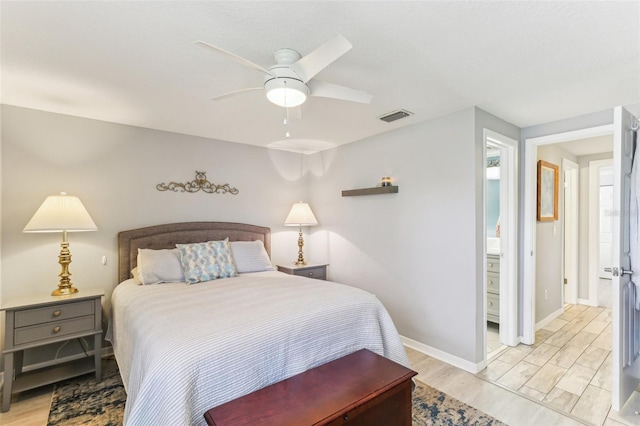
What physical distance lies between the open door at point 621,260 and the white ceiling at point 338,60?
47cm

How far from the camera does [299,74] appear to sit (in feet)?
5.37

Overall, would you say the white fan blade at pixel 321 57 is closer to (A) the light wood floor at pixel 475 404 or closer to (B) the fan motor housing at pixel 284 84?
(B) the fan motor housing at pixel 284 84

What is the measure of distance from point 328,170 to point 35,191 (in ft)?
10.5

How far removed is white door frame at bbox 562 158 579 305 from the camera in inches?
177

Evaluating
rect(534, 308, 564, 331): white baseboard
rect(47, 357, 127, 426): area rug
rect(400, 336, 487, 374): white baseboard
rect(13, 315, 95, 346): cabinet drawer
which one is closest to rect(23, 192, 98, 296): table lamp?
rect(13, 315, 95, 346): cabinet drawer

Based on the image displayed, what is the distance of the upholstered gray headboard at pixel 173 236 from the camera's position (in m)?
3.07

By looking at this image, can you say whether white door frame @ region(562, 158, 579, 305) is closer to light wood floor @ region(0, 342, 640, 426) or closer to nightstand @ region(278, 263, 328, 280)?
light wood floor @ region(0, 342, 640, 426)

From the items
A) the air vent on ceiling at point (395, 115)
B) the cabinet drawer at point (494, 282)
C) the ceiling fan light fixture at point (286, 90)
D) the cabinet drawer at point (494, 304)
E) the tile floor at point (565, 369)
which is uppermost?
the air vent on ceiling at point (395, 115)

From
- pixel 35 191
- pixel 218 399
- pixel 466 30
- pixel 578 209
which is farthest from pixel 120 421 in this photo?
pixel 578 209

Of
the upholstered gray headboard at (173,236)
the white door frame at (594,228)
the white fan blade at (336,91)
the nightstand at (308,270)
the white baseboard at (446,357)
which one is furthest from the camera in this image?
the white door frame at (594,228)

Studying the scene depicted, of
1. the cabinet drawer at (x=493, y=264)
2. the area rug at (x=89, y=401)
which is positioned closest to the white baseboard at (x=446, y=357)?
the cabinet drawer at (x=493, y=264)

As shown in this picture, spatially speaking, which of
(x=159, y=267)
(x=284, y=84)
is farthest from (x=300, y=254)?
(x=284, y=84)

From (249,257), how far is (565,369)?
129 inches

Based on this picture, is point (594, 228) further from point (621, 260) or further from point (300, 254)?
point (300, 254)
